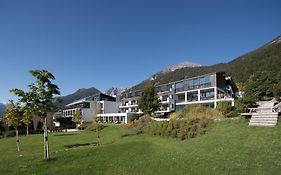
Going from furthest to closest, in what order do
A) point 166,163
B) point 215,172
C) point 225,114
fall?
Result: point 225,114 < point 166,163 < point 215,172

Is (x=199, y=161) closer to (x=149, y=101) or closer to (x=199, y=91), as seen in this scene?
(x=149, y=101)

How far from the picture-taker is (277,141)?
1568cm

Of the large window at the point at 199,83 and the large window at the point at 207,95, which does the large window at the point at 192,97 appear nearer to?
the large window at the point at 199,83

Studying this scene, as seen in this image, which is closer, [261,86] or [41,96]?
[41,96]

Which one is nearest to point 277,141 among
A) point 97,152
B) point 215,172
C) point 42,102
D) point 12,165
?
point 215,172

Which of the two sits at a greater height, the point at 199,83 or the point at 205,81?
the point at 205,81

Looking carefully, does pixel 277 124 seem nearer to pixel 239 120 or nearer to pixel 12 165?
pixel 239 120

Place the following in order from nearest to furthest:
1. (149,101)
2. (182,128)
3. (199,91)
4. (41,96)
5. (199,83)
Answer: (41,96) < (182,128) < (149,101) < (199,91) < (199,83)

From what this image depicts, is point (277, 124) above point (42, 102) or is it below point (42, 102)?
below

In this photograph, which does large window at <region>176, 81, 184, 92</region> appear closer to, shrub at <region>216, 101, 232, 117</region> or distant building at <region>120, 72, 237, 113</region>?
distant building at <region>120, 72, 237, 113</region>

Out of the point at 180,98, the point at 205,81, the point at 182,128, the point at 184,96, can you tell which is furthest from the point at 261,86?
the point at 180,98

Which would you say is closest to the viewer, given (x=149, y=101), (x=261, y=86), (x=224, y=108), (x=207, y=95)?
(x=261, y=86)

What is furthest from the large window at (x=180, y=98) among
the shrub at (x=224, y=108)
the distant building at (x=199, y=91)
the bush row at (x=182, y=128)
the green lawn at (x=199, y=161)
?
the green lawn at (x=199, y=161)

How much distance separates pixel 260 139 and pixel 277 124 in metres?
4.15
